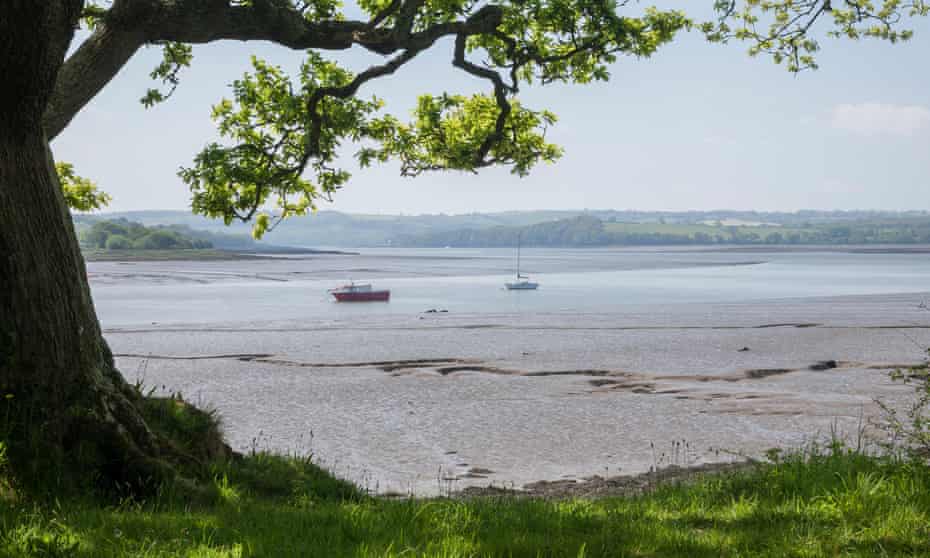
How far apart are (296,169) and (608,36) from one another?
601 cm

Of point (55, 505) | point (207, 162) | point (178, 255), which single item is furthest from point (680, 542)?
point (178, 255)

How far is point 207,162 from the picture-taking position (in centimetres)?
1417

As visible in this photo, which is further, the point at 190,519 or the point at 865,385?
the point at 865,385

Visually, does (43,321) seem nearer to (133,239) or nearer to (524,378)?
(524,378)

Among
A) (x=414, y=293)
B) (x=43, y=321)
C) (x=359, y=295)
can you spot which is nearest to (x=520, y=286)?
(x=414, y=293)

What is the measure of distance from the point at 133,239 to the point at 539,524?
165459mm

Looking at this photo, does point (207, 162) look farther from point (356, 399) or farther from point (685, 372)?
point (685, 372)

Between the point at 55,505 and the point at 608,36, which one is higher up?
the point at 608,36

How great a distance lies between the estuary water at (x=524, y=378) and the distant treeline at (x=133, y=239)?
110 meters

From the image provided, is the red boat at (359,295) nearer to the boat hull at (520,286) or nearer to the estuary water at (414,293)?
the estuary water at (414,293)

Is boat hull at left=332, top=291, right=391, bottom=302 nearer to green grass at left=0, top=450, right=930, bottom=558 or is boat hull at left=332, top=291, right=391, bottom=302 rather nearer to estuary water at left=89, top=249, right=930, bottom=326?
estuary water at left=89, top=249, right=930, bottom=326

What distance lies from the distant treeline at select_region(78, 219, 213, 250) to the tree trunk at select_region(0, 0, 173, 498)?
6046 inches

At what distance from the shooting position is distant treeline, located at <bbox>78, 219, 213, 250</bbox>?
152750 millimetres

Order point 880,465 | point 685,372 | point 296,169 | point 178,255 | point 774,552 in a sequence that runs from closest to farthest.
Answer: point 774,552
point 880,465
point 296,169
point 685,372
point 178,255
